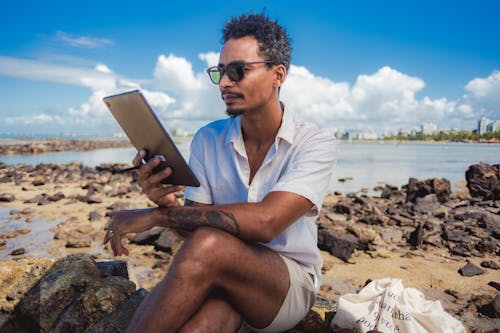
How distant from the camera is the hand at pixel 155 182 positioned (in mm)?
2461

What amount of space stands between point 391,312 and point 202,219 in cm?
163

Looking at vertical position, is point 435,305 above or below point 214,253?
below

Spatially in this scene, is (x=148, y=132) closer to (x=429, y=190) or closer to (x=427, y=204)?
(x=427, y=204)

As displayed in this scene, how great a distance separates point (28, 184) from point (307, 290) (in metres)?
15.2

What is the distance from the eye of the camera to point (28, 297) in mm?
3369

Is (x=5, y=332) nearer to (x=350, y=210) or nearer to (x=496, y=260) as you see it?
(x=496, y=260)

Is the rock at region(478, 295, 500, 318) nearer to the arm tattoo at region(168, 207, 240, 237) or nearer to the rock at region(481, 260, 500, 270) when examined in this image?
the rock at region(481, 260, 500, 270)

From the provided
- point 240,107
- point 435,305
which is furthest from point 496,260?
point 240,107

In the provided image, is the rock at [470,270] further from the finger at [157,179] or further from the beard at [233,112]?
the finger at [157,179]

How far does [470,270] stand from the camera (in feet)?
19.5

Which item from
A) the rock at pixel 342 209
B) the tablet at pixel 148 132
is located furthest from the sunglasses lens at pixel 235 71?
the rock at pixel 342 209

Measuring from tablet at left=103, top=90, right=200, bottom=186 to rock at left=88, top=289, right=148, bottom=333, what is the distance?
1260 mm

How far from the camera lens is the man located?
2166 millimetres

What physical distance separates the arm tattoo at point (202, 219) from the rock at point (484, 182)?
44.9 feet
